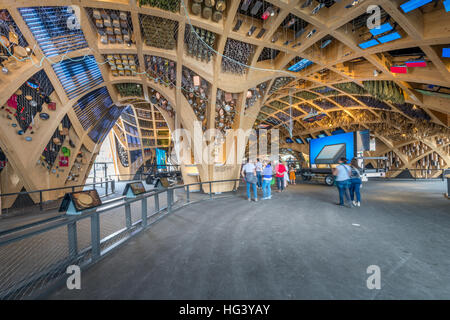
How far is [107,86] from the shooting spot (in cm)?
845

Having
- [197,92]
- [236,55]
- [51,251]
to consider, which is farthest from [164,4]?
[51,251]

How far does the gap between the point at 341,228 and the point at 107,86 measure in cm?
1060

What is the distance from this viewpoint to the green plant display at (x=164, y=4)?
17.1ft

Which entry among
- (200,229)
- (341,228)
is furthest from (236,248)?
(341,228)

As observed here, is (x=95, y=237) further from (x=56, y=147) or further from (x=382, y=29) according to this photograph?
(x=382, y=29)

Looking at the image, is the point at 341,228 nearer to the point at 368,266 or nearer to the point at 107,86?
the point at 368,266

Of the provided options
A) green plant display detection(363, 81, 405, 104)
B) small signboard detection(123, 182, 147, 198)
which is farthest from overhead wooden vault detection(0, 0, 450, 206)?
small signboard detection(123, 182, 147, 198)

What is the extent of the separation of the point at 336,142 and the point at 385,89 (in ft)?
12.7

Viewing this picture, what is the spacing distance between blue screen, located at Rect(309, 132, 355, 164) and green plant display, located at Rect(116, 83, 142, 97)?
1280 cm

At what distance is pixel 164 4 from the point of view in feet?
17.6

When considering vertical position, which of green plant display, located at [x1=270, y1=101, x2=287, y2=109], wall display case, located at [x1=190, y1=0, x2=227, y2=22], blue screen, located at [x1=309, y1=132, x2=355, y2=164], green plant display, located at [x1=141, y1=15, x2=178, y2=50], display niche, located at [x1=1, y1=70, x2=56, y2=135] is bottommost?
blue screen, located at [x1=309, y1=132, x2=355, y2=164]

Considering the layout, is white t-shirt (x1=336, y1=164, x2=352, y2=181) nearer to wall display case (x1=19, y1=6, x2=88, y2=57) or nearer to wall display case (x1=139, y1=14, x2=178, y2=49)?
wall display case (x1=139, y1=14, x2=178, y2=49)

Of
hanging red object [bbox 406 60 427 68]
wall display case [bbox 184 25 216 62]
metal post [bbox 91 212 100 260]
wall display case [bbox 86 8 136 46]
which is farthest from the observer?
hanging red object [bbox 406 60 427 68]

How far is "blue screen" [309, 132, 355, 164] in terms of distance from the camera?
447 inches
